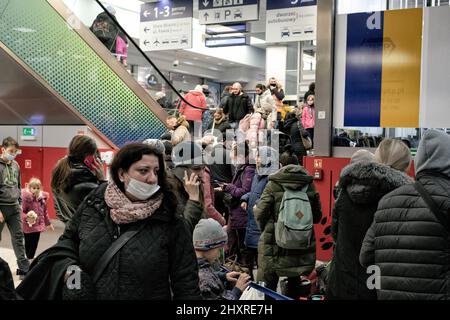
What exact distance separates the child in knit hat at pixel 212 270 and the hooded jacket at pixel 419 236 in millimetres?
733

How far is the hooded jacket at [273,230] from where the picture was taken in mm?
4926

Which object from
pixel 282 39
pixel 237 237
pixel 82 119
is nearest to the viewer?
pixel 237 237

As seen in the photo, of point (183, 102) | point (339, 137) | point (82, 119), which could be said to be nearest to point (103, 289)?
point (339, 137)

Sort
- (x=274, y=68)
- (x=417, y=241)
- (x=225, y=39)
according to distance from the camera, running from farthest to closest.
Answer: (x=274, y=68), (x=225, y=39), (x=417, y=241)

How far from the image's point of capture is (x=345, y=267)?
357 centimetres

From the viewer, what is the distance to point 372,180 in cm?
337

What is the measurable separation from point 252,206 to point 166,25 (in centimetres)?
887

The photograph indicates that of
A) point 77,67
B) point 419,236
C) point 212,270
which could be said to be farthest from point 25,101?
point 419,236

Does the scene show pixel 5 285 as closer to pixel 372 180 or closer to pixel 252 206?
pixel 372 180

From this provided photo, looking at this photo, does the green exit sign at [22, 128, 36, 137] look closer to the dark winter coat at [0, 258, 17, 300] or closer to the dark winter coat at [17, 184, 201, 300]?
the dark winter coat at [17, 184, 201, 300]

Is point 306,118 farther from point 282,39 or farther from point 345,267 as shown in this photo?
point 345,267

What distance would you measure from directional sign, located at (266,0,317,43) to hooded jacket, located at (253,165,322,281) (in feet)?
23.3

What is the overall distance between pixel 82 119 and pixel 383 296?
751 cm

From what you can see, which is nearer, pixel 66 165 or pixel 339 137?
pixel 66 165
